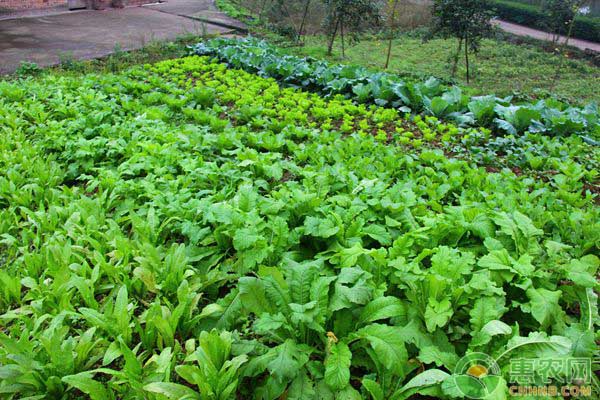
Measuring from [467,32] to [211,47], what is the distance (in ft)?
22.9

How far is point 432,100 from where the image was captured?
6.36 meters

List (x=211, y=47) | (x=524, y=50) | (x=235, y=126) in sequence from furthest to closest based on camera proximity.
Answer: (x=524, y=50)
(x=211, y=47)
(x=235, y=126)

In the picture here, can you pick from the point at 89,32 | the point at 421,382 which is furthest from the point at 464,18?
the point at 421,382

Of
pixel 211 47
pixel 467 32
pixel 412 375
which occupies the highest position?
pixel 467 32

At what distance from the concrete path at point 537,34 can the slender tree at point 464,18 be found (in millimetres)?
6218

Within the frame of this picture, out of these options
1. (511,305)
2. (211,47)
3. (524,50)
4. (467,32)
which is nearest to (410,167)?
(511,305)

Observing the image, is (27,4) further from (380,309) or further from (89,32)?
(380,309)

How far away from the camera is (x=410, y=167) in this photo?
176 inches

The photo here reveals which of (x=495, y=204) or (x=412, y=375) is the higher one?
(x=495, y=204)

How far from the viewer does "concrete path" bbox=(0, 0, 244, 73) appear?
10312 millimetres

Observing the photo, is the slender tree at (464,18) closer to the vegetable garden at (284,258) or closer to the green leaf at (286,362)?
the vegetable garden at (284,258)

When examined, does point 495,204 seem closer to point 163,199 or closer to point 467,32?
point 163,199

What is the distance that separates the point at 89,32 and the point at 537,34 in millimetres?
19153

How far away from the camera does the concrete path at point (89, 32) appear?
1031 centimetres
